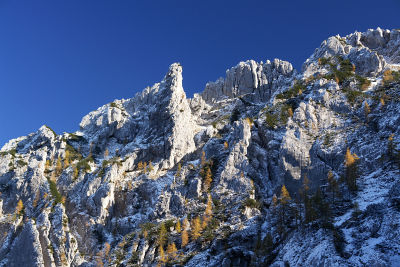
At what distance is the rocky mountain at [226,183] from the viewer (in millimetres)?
79125

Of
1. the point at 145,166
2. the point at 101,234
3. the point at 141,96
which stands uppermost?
the point at 141,96

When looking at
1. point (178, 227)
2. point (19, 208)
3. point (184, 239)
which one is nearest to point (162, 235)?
point (178, 227)

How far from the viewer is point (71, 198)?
122m

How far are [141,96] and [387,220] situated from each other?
154659mm

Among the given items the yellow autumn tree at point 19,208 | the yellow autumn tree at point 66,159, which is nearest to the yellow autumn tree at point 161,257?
the yellow autumn tree at point 19,208

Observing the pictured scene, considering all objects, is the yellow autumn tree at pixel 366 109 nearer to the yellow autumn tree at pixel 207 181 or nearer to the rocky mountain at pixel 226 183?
the rocky mountain at pixel 226 183

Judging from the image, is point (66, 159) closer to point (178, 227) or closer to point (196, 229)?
point (178, 227)

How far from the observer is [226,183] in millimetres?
112938

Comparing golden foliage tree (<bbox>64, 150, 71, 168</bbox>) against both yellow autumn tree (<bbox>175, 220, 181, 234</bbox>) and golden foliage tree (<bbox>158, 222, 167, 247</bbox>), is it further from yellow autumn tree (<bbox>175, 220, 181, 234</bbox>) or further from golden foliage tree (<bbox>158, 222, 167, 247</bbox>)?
yellow autumn tree (<bbox>175, 220, 181, 234</bbox>)

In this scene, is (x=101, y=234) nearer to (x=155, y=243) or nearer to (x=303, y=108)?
(x=155, y=243)

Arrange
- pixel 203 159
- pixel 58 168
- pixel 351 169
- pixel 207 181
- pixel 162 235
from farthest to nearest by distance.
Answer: pixel 58 168 < pixel 203 159 < pixel 207 181 < pixel 162 235 < pixel 351 169

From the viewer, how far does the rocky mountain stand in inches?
3115

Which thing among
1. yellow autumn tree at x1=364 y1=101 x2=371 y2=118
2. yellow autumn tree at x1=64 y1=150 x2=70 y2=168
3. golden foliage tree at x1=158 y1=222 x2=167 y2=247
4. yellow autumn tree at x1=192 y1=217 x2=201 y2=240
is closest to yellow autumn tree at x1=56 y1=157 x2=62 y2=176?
yellow autumn tree at x1=64 y1=150 x2=70 y2=168

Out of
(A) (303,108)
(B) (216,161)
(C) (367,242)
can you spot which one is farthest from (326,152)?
(C) (367,242)
